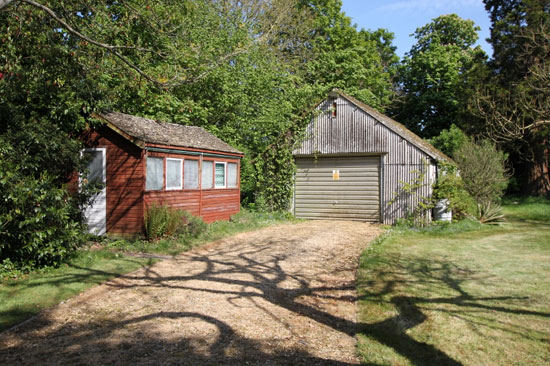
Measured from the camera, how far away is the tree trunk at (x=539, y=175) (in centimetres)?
2720

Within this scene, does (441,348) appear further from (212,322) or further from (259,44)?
(259,44)

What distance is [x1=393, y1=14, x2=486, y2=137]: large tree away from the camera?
3672 cm

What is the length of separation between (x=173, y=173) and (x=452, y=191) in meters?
10.1

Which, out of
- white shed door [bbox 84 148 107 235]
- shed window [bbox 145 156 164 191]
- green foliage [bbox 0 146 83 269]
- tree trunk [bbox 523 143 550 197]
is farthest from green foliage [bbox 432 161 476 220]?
tree trunk [bbox 523 143 550 197]

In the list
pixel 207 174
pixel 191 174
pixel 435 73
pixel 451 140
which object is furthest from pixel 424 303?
pixel 435 73

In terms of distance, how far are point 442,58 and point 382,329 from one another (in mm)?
36198

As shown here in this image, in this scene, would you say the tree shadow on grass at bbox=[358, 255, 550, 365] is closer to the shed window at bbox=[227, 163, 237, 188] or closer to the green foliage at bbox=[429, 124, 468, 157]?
the shed window at bbox=[227, 163, 237, 188]

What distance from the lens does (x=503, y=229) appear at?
15547 mm

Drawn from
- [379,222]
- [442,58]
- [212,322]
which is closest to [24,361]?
[212,322]

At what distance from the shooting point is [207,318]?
616cm

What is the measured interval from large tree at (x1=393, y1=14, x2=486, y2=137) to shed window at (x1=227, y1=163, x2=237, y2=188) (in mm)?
23203

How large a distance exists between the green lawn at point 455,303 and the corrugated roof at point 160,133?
6.98m

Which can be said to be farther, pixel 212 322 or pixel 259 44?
pixel 259 44

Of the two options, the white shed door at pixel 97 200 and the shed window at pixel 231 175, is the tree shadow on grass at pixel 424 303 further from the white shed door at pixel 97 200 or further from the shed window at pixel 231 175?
the shed window at pixel 231 175
